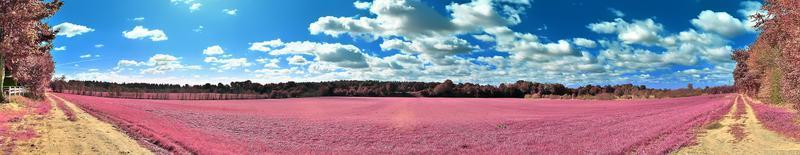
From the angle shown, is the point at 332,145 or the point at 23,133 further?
the point at 332,145

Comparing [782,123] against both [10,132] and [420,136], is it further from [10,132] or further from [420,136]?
[10,132]

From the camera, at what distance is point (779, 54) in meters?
49.1

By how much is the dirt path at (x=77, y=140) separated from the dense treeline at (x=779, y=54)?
35069 mm

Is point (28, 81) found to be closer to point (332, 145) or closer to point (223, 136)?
point (223, 136)

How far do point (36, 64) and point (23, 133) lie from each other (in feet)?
139

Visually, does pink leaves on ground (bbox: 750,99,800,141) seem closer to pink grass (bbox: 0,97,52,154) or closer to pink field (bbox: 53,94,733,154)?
pink field (bbox: 53,94,733,154)

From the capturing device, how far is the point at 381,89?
172875 millimetres

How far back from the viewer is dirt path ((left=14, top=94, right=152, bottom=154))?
24562 mm

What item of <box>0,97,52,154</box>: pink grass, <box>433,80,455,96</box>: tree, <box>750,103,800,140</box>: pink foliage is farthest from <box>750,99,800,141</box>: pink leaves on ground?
<box>433,80,455,96</box>: tree

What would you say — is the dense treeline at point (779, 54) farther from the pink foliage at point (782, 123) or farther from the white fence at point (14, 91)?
the white fence at point (14, 91)

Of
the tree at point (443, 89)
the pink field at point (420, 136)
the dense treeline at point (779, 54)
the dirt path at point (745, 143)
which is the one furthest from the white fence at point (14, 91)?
the tree at point (443, 89)

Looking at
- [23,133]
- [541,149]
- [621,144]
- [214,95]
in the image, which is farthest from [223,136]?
[214,95]

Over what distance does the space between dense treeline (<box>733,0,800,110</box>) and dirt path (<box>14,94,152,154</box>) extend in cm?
3507

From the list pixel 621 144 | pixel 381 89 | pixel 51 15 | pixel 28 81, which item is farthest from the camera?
pixel 381 89
